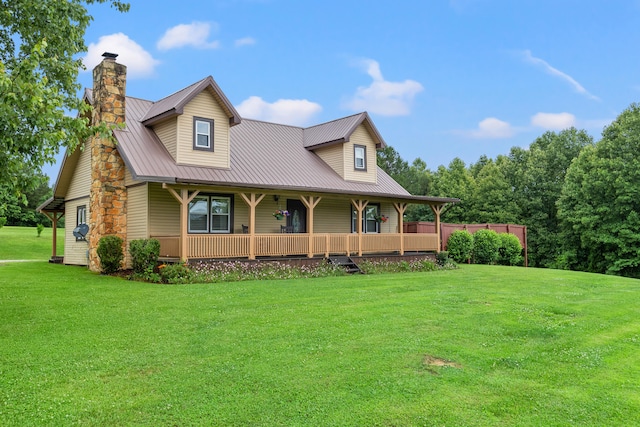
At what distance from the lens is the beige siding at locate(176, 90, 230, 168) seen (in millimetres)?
16734

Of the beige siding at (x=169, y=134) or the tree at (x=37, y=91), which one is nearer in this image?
the tree at (x=37, y=91)

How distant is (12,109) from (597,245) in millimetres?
32609

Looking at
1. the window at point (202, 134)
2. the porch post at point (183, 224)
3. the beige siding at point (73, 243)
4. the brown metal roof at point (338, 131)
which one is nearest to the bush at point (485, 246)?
the brown metal roof at point (338, 131)

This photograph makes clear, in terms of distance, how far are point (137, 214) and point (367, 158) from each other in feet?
35.0

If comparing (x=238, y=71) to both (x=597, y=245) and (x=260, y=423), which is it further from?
(x=597, y=245)

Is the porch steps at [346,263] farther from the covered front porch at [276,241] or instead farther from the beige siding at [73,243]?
the beige siding at [73,243]

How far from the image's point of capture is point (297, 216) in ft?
66.0

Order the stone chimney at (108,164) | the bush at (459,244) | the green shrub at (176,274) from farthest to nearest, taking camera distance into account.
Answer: the bush at (459,244)
the stone chimney at (108,164)
the green shrub at (176,274)

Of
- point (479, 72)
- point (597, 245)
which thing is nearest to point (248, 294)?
point (479, 72)

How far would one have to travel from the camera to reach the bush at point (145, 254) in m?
14.5

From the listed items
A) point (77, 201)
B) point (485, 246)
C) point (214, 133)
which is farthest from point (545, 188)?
point (77, 201)

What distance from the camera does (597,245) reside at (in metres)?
30.4

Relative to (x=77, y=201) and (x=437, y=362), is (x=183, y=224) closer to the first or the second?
(x=77, y=201)

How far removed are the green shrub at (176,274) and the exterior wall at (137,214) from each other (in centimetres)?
267
